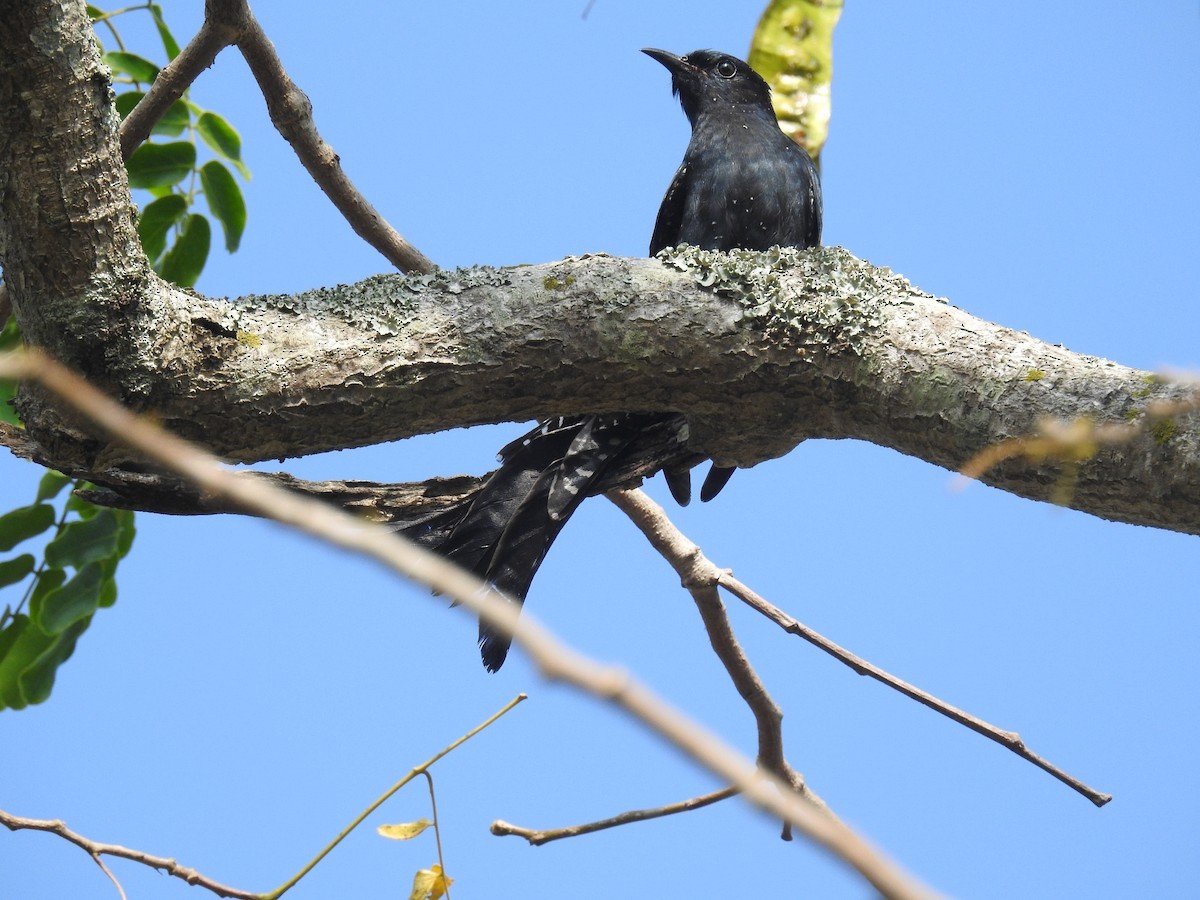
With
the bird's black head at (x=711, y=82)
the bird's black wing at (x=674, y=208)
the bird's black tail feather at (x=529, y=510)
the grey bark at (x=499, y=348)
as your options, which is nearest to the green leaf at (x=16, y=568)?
the grey bark at (x=499, y=348)

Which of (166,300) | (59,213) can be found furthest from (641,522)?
(59,213)

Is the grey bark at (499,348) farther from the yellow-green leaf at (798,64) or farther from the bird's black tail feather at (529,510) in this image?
the yellow-green leaf at (798,64)

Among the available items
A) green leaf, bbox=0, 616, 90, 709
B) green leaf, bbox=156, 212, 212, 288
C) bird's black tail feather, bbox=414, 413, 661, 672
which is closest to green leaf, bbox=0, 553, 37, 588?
green leaf, bbox=0, 616, 90, 709

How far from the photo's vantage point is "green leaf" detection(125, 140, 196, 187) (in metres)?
3.21

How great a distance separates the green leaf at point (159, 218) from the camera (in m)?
3.23

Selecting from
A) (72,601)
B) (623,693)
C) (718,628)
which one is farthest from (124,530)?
(623,693)

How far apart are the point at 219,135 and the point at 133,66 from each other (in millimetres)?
298

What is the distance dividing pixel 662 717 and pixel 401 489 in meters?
2.24

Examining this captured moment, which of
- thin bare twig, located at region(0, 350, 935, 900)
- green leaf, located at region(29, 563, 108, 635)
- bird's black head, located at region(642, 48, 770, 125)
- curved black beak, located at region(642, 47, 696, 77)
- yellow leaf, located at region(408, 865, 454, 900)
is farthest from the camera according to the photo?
curved black beak, located at region(642, 47, 696, 77)

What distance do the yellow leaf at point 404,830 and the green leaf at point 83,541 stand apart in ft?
3.66

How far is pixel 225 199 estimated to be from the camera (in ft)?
10.8

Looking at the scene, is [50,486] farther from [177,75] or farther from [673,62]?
[673,62]

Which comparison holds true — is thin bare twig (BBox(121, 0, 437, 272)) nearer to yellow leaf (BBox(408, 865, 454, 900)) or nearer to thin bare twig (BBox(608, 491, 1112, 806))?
thin bare twig (BBox(608, 491, 1112, 806))

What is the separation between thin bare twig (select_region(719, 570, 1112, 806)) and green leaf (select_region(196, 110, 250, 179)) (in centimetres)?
180
